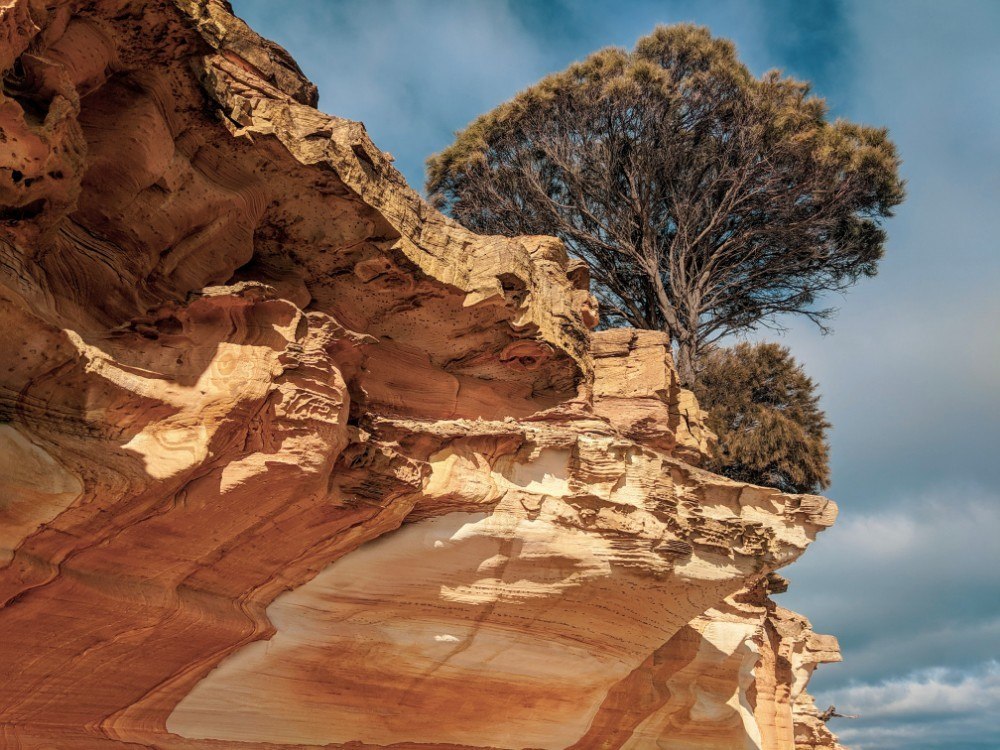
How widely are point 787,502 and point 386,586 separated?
4192mm

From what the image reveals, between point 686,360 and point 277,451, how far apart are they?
9.93m

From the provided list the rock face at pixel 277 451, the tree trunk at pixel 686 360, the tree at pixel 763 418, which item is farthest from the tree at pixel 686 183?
the rock face at pixel 277 451

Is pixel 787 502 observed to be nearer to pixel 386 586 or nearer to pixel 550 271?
pixel 550 271

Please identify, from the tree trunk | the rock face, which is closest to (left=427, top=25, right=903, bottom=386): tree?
the tree trunk

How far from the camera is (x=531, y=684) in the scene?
6.32 m

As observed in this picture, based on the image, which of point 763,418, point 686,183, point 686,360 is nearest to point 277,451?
point 686,360

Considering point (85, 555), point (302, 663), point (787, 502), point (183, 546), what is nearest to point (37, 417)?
point (85, 555)

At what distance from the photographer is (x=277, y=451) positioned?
4.59 m

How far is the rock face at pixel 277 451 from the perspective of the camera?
4031 mm

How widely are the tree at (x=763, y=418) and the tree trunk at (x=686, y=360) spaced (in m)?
1.36

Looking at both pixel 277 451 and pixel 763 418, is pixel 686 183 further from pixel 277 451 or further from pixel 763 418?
pixel 277 451

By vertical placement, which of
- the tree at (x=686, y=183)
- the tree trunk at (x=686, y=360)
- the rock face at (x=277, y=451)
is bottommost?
the rock face at (x=277, y=451)

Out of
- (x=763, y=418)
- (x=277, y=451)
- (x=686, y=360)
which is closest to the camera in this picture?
(x=277, y=451)

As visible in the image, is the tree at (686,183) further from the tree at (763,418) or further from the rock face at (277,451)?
the rock face at (277,451)
